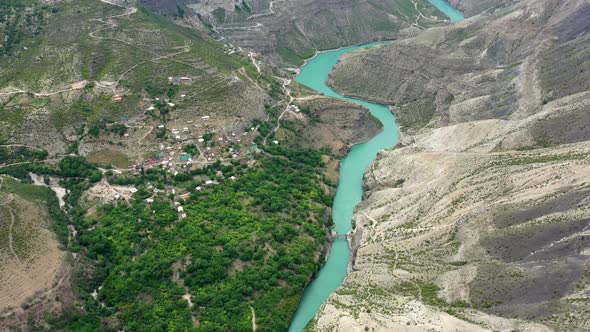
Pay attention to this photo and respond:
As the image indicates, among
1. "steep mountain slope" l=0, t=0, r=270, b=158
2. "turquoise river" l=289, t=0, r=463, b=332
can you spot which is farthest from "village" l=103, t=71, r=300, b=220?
"turquoise river" l=289, t=0, r=463, b=332

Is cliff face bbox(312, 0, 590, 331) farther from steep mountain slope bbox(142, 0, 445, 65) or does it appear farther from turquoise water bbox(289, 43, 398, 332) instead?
steep mountain slope bbox(142, 0, 445, 65)

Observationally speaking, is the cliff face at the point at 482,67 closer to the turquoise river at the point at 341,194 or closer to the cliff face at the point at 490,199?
the cliff face at the point at 490,199

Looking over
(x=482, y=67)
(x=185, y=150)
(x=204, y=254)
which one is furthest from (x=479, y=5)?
(x=204, y=254)

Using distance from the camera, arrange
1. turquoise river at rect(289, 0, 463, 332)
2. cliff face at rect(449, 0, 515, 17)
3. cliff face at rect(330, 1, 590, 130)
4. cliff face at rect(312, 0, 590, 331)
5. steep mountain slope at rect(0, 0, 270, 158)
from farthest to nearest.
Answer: cliff face at rect(449, 0, 515, 17)
cliff face at rect(330, 1, 590, 130)
steep mountain slope at rect(0, 0, 270, 158)
turquoise river at rect(289, 0, 463, 332)
cliff face at rect(312, 0, 590, 331)

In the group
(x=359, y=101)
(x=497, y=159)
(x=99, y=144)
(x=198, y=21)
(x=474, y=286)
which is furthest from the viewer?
(x=198, y=21)

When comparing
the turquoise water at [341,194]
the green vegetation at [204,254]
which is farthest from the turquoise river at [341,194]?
the green vegetation at [204,254]

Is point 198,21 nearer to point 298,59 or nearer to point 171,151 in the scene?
point 298,59

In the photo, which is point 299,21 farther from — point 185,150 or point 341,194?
point 185,150

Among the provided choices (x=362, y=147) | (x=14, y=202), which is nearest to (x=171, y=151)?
(x=14, y=202)
